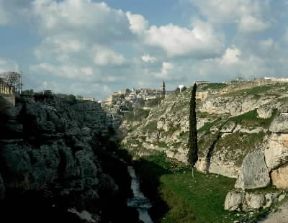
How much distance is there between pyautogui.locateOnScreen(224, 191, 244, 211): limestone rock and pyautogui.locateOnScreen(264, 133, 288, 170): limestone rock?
7.08m

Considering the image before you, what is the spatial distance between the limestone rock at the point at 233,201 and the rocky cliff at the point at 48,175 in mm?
14363

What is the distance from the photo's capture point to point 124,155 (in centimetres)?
15162

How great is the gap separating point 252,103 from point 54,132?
4752 cm

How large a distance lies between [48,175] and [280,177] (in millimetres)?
32401

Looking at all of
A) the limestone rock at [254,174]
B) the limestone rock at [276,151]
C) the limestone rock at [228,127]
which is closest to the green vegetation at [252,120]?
the limestone rock at [228,127]

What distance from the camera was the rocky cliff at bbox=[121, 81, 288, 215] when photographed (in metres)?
76.4

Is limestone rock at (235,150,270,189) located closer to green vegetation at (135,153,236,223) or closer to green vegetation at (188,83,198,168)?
green vegetation at (135,153,236,223)

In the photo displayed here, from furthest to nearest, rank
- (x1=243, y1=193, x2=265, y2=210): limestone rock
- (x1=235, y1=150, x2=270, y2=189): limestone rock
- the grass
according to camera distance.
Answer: (x1=235, y1=150, x2=270, y2=189): limestone rock → the grass → (x1=243, y1=193, x2=265, y2=210): limestone rock

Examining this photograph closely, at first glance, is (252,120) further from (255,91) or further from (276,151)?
(255,91)

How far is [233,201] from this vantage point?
7331cm

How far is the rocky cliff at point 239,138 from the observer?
3009 inches

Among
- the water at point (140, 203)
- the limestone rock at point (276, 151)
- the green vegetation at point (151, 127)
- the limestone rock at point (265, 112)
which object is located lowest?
the water at point (140, 203)

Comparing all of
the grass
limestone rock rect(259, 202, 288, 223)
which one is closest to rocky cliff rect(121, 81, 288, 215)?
the grass

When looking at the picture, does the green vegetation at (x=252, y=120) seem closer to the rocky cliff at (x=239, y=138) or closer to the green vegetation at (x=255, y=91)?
the rocky cliff at (x=239, y=138)
